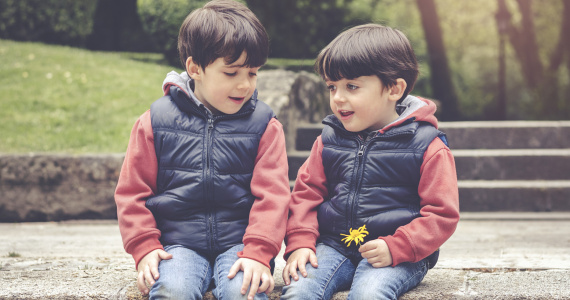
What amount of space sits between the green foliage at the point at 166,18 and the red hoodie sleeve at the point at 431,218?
234 inches

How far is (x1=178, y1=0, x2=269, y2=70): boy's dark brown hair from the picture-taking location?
242 centimetres

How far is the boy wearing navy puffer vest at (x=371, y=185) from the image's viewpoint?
2.29m

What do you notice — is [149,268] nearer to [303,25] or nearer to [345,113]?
[345,113]

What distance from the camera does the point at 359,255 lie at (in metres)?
2.45

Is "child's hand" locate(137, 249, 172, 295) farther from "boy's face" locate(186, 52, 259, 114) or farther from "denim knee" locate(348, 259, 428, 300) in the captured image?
"denim knee" locate(348, 259, 428, 300)

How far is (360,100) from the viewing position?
247 cm

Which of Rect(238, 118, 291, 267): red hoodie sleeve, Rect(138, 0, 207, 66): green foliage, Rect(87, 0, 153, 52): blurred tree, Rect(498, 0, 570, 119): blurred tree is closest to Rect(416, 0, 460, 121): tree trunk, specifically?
Rect(498, 0, 570, 119): blurred tree

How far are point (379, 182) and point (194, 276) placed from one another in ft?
2.80

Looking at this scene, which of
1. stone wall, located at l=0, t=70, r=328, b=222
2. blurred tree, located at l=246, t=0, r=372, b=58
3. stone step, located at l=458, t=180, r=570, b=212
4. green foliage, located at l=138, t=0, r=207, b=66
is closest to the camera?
stone wall, located at l=0, t=70, r=328, b=222

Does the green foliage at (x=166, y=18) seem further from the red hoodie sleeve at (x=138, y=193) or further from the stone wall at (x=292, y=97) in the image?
the red hoodie sleeve at (x=138, y=193)

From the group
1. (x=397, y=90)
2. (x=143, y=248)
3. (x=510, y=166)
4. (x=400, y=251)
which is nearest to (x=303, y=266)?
(x=400, y=251)

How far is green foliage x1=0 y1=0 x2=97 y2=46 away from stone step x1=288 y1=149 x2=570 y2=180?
7.27 m

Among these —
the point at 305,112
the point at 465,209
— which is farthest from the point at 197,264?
the point at 305,112

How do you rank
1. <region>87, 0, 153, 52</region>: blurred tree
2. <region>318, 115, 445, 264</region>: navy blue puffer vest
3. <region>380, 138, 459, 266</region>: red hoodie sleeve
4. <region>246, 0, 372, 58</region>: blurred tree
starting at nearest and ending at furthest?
<region>380, 138, 459, 266</region>: red hoodie sleeve < <region>318, 115, 445, 264</region>: navy blue puffer vest < <region>246, 0, 372, 58</region>: blurred tree < <region>87, 0, 153, 52</region>: blurred tree
